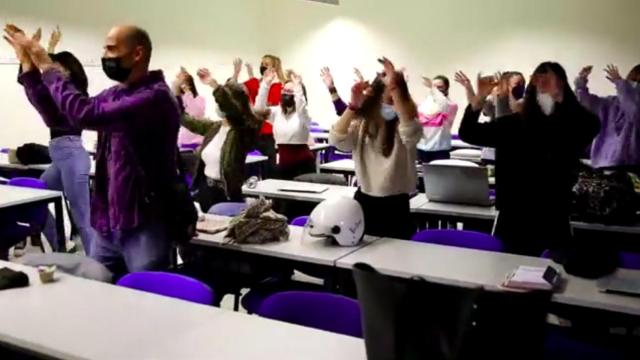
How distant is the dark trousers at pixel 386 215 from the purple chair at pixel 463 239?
0.12m

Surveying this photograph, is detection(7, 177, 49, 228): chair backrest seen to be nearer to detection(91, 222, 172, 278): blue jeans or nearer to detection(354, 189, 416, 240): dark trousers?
detection(91, 222, 172, 278): blue jeans

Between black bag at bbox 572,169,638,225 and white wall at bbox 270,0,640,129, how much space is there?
18.8ft

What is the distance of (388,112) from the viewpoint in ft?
10.8

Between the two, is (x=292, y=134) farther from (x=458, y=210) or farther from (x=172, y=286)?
(x=172, y=286)

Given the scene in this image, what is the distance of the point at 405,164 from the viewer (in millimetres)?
3281

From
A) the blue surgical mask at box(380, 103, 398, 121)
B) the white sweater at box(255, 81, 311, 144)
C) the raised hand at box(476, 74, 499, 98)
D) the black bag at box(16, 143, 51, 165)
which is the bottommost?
the black bag at box(16, 143, 51, 165)

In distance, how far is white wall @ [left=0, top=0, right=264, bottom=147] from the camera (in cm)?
734

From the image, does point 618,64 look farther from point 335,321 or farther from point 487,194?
point 335,321

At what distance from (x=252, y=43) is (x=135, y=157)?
873 cm

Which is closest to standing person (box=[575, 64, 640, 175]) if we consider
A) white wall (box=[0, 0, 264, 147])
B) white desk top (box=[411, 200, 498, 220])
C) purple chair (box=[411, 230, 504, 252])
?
white desk top (box=[411, 200, 498, 220])

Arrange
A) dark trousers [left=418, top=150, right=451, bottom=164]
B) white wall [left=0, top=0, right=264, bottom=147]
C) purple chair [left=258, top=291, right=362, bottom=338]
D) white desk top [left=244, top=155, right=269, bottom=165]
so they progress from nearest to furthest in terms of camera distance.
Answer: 1. purple chair [left=258, top=291, right=362, bottom=338]
2. white desk top [left=244, top=155, right=269, bottom=165]
3. dark trousers [left=418, top=150, right=451, bottom=164]
4. white wall [left=0, top=0, right=264, bottom=147]

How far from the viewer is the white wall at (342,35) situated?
7.88 metres

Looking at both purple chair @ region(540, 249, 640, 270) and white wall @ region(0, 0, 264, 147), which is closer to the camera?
purple chair @ region(540, 249, 640, 270)

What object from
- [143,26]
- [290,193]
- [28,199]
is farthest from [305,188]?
[143,26]
